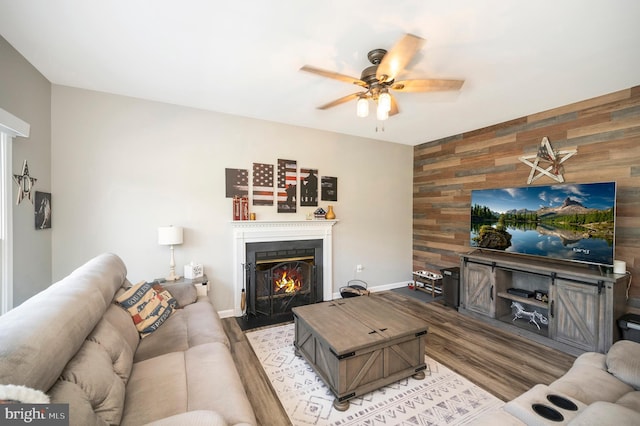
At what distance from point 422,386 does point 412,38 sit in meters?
2.58

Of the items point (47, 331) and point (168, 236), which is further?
point (168, 236)

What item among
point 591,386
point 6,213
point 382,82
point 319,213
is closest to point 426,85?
point 382,82

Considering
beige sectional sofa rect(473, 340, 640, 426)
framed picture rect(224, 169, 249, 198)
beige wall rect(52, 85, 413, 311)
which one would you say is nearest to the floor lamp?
beige wall rect(52, 85, 413, 311)

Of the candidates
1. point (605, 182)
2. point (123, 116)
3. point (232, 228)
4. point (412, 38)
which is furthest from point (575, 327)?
point (123, 116)

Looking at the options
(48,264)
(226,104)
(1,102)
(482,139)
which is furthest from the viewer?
(482,139)

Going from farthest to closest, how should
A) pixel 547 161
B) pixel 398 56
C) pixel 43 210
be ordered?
pixel 547 161, pixel 43 210, pixel 398 56

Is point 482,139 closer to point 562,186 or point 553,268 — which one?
point 562,186

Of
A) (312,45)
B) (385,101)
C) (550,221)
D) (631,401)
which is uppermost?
(312,45)

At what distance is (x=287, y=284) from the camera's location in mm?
4012

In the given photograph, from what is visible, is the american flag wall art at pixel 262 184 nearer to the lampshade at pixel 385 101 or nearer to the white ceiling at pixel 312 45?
the white ceiling at pixel 312 45

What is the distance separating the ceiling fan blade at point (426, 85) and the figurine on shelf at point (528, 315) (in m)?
2.96

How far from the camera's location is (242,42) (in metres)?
2.04

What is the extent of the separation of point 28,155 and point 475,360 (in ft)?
15.0

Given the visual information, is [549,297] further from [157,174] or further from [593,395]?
[157,174]
